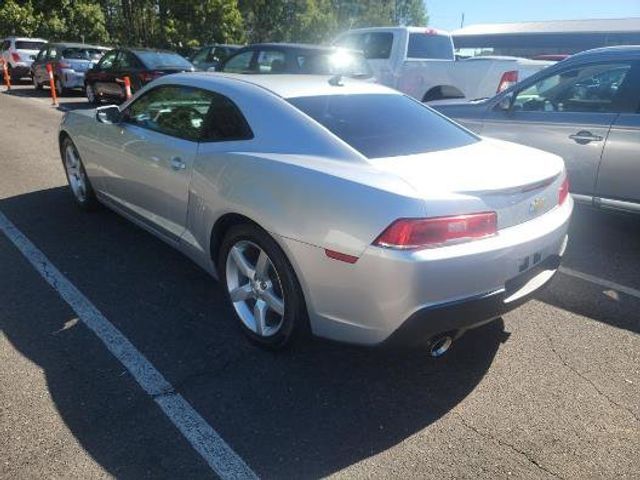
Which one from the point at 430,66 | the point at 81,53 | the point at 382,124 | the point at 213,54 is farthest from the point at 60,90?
the point at 382,124

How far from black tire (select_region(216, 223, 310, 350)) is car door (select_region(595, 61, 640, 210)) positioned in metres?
3.11

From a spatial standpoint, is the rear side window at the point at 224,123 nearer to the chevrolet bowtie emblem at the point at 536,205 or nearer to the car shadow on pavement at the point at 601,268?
the chevrolet bowtie emblem at the point at 536,205

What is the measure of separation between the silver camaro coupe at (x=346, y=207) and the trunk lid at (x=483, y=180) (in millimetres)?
10

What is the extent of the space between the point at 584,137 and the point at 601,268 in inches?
45.6

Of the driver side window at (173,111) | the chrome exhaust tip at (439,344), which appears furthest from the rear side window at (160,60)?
the chrome exhaust tip at (439,344)

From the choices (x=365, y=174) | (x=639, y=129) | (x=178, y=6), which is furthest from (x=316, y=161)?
(x=178, y=6)

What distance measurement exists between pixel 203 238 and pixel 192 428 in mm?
1295

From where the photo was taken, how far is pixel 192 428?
2582 millimetres

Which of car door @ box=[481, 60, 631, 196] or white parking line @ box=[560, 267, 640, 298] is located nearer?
white parking line @ box=[560, 267, 640, 298]

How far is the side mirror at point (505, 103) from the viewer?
5414 mm

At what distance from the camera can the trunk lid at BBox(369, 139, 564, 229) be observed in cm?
257

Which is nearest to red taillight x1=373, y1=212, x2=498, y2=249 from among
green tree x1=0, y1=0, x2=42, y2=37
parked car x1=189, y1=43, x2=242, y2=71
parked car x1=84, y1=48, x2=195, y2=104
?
parked car x1=84, y1=48, x2=195, y2=104

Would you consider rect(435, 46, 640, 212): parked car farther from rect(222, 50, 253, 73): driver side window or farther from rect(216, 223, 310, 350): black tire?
rect(222, 50, 253, 73): driver side window

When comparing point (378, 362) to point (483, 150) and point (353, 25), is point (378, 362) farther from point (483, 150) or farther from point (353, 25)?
point (353, 25)
